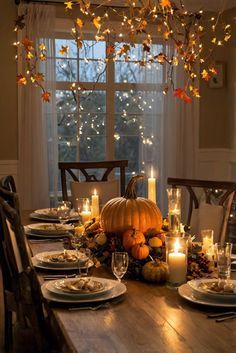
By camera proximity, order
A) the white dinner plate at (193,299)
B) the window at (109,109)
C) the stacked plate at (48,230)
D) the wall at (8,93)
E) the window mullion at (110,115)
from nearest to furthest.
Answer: the white dinner plate at (193,299) → the stacked plate at (48,230) → the wall at (8,93) → the window at (109,109) → the window mullion at (110,115)

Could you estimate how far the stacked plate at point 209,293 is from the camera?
1.81m

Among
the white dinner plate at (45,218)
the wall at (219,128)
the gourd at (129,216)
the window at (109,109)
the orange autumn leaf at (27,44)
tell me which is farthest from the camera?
the wall at (219,128)

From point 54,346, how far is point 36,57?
3.72 metres

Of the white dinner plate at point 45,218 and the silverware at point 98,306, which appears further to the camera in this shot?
the white dinner plate at point 45,218

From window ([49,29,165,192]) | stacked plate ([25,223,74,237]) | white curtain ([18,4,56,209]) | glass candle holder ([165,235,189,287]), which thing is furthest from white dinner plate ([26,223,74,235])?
window ([49,29,165,192])

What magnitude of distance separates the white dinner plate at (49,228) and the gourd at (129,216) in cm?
58

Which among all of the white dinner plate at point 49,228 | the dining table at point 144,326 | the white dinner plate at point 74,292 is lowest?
the dining table at point 144,326

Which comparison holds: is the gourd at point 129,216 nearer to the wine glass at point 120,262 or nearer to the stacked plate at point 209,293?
the wine glass at point 120,262

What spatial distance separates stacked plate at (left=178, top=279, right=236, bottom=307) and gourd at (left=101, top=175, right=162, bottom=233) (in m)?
0.55

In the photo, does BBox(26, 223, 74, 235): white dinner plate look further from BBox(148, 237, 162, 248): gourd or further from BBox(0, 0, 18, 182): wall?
BBox(0, 0, 18, 182): wall

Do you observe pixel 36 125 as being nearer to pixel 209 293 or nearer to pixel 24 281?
pixel 24 281

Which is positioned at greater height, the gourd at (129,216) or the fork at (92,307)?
the gourd at (129,216)

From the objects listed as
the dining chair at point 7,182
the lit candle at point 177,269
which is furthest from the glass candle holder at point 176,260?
the dining chair at point 7,182

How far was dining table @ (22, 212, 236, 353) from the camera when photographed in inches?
58.7
